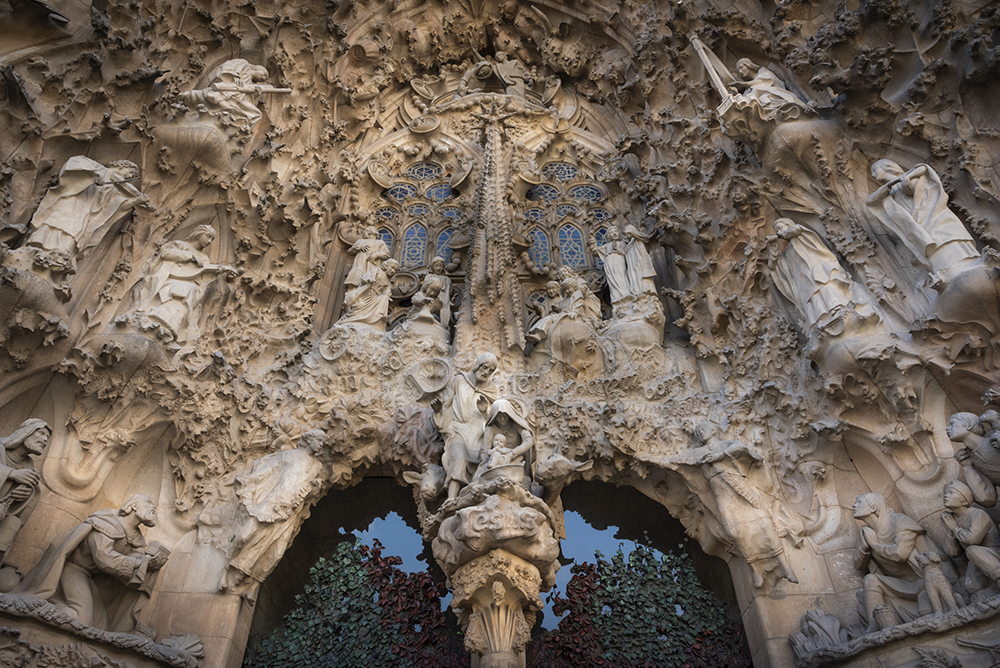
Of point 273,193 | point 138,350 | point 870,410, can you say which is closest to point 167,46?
point 273,193

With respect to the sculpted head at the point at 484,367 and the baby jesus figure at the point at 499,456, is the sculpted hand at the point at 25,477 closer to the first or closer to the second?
the baby jesus figure at the point at 499,456

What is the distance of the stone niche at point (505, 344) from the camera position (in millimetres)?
5043

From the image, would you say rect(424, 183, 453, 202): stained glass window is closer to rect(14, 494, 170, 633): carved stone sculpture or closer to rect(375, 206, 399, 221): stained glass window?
rect(375, 206, 399, 221): stained glass window

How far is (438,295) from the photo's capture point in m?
7.61

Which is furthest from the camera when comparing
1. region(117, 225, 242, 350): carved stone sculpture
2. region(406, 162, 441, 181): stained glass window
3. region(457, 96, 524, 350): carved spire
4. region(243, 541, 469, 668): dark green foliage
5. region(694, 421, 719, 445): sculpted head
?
region(406, 162, 441, 181): stained glass window

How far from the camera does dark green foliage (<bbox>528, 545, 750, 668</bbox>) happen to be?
223 inches

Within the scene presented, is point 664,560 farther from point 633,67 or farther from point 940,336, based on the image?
point 633,67

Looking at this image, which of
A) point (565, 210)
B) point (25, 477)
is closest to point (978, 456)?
point (565, 210)

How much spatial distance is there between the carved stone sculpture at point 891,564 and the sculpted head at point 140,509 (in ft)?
18.2

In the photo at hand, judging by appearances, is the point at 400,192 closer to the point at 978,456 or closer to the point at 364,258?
the point at 364,258

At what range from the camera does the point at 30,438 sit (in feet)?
15.9

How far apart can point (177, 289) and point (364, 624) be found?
3494mm

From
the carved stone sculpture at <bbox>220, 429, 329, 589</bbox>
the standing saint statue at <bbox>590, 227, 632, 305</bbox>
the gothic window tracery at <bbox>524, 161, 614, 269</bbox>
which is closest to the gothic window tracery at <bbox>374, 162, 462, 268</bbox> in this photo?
the gothic window tracery at <bbox>524, 161, 614, 269</bbox>

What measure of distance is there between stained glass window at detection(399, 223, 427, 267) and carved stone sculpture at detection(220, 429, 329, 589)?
129 inches
